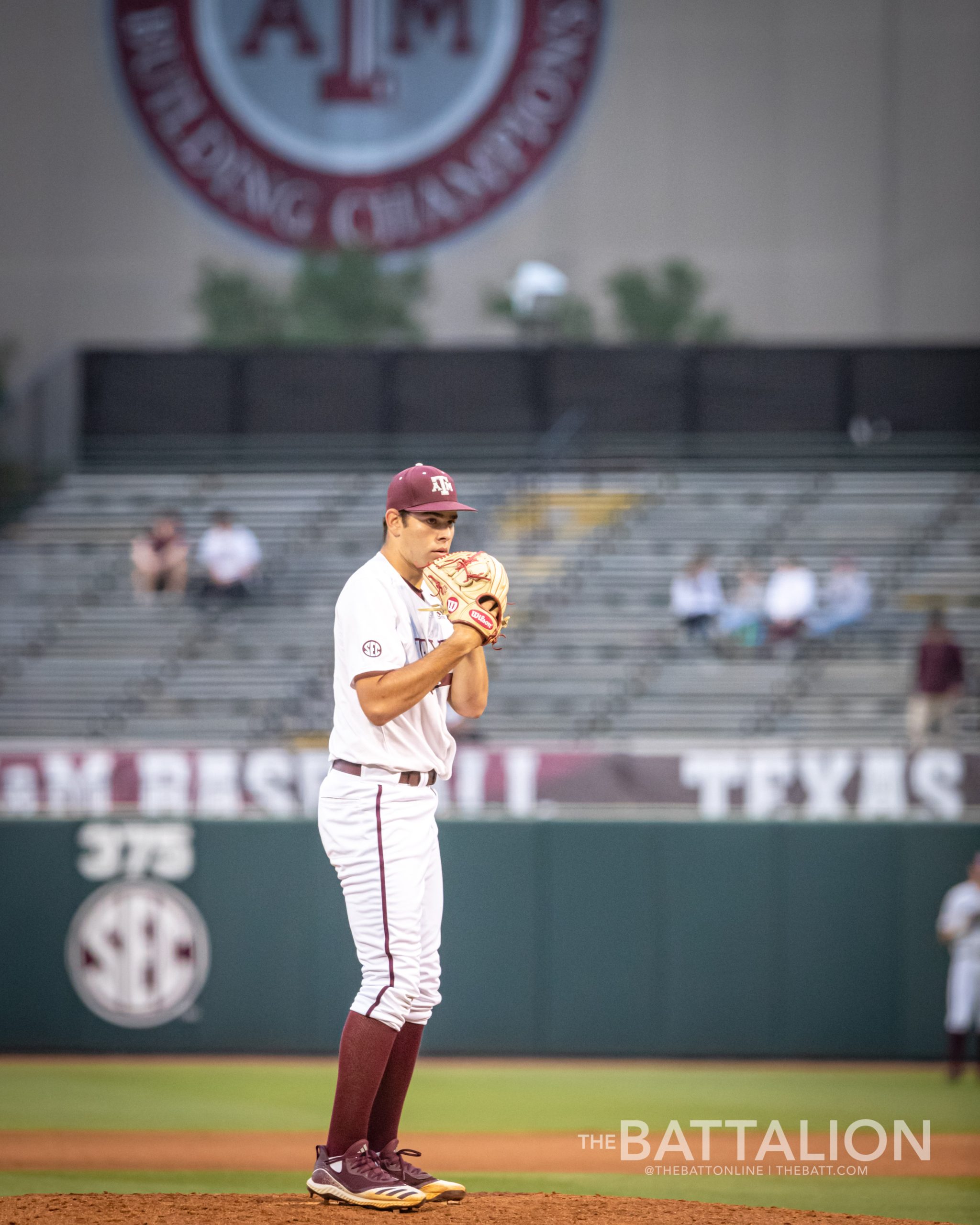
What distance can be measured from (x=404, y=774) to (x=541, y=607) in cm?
1330

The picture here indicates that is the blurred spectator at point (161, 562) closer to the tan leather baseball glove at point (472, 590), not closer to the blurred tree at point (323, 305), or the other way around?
the tan leather baseball glove at point (472, 590)

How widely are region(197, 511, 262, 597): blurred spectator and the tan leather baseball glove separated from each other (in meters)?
13.1

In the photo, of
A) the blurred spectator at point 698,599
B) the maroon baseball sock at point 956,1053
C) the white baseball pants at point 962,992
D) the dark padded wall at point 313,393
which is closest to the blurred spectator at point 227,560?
the dark padded wall at point 313,393

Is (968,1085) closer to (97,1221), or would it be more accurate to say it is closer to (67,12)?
(97,1221)

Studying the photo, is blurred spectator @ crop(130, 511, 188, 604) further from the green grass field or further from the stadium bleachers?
the green grass field

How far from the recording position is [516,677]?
54.7ft

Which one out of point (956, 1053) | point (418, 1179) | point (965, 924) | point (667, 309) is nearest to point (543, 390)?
point (667, 309)

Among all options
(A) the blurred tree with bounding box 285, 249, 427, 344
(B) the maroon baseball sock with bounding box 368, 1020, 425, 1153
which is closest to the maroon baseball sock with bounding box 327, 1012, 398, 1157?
(B) the maroon baseball sock with bounding box 368, 1020, 425, 1153

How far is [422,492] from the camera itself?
15.8ft

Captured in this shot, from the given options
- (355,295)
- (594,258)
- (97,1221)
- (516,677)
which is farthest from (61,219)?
(97,1221)

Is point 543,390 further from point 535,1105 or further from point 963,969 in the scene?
point 535,1105

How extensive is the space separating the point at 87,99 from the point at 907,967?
3000cm

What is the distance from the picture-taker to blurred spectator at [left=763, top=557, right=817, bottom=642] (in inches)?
647

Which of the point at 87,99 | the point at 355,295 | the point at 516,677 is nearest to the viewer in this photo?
the point at 516,677
